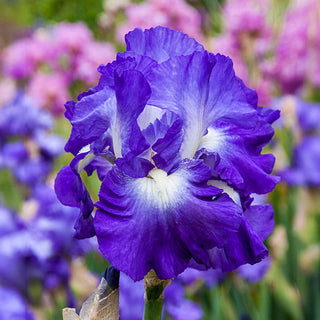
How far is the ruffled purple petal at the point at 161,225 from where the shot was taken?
0.99ft

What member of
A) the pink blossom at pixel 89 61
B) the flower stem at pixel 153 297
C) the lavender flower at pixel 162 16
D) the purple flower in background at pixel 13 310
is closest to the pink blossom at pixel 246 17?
the lavender flower at pixel 162 16

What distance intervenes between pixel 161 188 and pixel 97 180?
3.65 feet

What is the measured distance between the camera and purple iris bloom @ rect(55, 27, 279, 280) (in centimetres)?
31

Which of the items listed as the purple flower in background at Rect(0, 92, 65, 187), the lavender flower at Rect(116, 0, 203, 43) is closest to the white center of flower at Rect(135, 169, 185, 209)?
the purple flower in background at Rect(0, 92, 65, 187)

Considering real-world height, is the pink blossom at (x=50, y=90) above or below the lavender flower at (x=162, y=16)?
below

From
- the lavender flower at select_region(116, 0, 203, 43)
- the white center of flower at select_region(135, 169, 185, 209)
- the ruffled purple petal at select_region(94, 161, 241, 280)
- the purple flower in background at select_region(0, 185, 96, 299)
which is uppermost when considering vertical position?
the lavender flower at select_region(116, 0, 203, 43)

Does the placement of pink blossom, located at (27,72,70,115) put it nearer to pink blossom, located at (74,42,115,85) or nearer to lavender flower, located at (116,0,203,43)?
pink blossom, located at (74,42,115,85)

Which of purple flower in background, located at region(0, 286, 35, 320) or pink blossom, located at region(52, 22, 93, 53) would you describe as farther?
pink blossom, located at region(52, 22, 93, 53)

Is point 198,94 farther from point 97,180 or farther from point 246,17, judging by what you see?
point 246,17

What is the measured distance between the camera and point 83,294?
964mm

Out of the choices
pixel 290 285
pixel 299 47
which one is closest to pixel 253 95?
pixel 290 285

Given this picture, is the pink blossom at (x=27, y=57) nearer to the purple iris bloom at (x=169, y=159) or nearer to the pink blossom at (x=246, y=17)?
the pink blossom at (x=246, y=17)

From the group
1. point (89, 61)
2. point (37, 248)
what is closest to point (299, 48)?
point (89, 61)

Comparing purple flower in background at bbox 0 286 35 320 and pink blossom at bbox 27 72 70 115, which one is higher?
pink blossom at bbox 27 72 70 115
